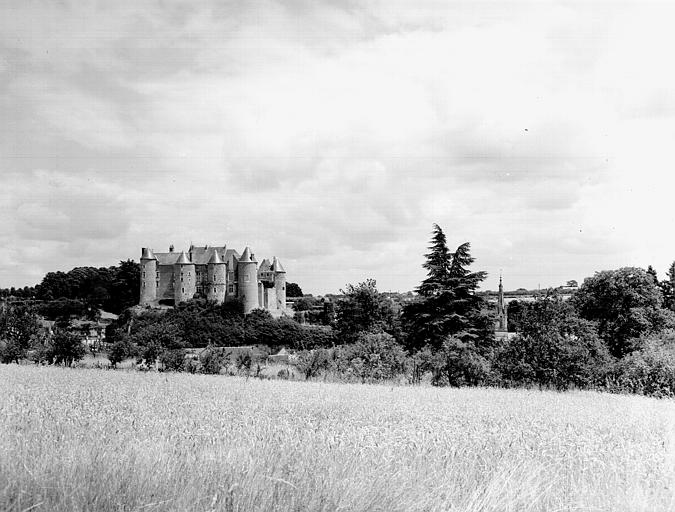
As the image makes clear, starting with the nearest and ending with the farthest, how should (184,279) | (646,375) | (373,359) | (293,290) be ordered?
(646,375), (373,359), (184,279), (293,290)

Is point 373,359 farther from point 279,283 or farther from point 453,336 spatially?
point 279,283

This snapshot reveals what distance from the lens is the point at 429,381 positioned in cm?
2405

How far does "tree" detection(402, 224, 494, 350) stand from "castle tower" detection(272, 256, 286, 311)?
219ft

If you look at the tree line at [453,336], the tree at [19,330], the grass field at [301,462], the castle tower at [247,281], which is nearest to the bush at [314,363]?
the tree line at [453,336]

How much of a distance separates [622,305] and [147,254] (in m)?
83.0

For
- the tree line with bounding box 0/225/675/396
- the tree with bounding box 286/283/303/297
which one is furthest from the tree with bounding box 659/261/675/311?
the tree with bounding box 286/283/303/297

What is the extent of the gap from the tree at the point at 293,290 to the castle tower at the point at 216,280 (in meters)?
45.4

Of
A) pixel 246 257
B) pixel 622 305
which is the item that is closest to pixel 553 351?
pixel 622 305

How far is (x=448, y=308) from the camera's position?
4562 centimetres

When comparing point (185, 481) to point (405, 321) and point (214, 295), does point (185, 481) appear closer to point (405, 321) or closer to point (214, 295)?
point (405, 321)

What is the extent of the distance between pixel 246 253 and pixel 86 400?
329 feet

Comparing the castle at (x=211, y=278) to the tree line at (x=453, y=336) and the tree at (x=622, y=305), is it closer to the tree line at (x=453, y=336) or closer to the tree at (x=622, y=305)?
the tree line at (x=453, y=336)

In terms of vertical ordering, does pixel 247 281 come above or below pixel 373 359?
above

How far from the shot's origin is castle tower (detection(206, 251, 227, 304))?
107m
